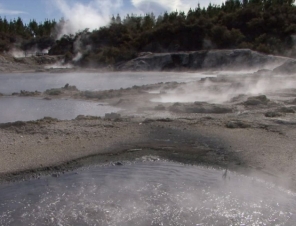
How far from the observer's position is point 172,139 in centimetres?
970

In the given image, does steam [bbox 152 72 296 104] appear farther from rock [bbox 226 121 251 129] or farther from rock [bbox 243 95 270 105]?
rock [bbox 226 121 251 129]

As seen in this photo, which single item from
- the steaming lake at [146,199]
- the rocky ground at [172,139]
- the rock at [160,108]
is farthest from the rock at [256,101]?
the steaming lake at [146,199]

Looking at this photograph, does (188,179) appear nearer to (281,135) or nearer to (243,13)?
(281,135)

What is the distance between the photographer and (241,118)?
11664mm

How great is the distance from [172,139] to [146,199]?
3.45m

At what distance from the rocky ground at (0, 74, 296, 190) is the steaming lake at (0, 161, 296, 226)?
20.6 inches

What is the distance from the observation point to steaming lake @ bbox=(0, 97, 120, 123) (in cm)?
1445

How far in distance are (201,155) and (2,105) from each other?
471 inches

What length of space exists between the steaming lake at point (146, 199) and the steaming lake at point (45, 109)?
6.95 meters

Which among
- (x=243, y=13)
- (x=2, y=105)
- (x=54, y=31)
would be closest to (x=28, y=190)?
(x=2, y=105)

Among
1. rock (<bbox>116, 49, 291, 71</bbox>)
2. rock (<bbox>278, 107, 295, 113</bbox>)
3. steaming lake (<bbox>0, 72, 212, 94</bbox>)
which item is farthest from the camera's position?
rock (<bbox>116, 49, 291, 71</bbox>)

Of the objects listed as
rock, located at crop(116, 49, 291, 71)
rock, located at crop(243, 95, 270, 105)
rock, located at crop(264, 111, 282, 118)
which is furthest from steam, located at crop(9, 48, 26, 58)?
rock, located at crop(264, 111, 282, 118)

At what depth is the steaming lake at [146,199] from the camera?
18.8ft

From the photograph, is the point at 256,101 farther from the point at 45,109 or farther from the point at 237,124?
the point at 45,109
